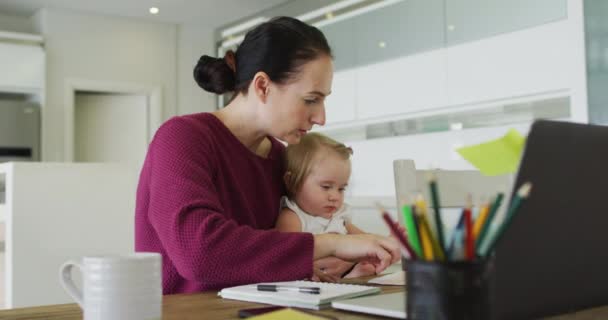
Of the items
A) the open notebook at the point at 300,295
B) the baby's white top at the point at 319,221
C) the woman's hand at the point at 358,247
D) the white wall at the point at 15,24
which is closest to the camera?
the open notebook at the point at 300,295

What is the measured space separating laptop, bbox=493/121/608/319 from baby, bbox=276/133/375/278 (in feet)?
3.02

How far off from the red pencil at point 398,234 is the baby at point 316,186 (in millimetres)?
1071

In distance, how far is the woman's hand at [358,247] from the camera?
1110 millimetres

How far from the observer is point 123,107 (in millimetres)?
6051

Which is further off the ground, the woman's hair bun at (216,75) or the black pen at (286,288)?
the woman's hair bun at (216,75)

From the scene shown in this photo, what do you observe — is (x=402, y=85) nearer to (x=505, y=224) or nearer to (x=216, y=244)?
(x=216, y=244)

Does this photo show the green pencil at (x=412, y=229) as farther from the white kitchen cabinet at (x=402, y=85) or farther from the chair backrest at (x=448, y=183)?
the white kitchen cabinet at (x=402, y=85)

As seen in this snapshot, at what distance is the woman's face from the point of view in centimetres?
147

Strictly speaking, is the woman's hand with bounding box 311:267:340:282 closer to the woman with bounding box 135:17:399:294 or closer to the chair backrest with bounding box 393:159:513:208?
the woman with bounding box 135:17:399:294

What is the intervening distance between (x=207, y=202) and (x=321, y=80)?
0.45 meters

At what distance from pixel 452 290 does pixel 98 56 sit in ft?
18.8

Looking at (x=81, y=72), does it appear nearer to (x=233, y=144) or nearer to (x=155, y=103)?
(x=155, y=103)

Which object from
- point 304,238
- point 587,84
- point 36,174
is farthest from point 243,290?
point 587,84

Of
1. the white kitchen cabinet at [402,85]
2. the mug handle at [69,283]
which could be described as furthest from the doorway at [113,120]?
the mug handle at [69,283]
